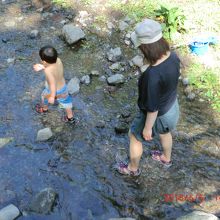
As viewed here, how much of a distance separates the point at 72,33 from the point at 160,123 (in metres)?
3.71

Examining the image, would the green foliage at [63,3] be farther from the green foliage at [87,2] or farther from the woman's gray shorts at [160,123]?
the woman's gray shorts at [160,123]

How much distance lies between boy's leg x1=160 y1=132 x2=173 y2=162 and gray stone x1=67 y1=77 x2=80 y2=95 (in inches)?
80.8

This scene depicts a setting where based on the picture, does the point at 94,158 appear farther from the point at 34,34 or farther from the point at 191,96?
the point at 34,34

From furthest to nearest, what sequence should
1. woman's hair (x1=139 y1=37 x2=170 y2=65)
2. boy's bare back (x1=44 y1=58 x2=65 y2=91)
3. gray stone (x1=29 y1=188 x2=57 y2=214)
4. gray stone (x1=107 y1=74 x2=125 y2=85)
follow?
gray stone (x1=107 y1=74 x2=125 y2=85)
boy's bare back (x1=44 y1=58 x2=65 y2=91)
gray stone (x1=29 y1=188 x2=57 y2=214)
woman's hair (x1=139 y1=37 x2=170 y2=65)

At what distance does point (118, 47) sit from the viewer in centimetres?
723

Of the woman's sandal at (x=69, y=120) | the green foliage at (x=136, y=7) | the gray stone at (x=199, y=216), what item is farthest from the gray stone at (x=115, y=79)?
the gray stone at (x=199, y=216)

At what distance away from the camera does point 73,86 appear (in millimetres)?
6371

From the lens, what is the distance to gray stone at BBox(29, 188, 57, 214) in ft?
14.6

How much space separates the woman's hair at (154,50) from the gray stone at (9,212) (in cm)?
235

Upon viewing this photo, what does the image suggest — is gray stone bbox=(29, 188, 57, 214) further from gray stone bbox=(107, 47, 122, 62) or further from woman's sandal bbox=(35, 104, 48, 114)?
gray stone bbox=(107, 47, 122, 62)

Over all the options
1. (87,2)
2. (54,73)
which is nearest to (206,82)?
(54,73)

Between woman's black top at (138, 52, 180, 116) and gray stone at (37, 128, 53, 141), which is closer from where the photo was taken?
woman's black top at (138, 52, 180, 116)

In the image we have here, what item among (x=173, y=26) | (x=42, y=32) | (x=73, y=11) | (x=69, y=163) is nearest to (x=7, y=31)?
(x=42, y=32)

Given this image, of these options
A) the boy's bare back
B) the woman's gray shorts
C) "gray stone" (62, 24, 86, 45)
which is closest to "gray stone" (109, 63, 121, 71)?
"gray stone" (62, 24, 86, 45)
